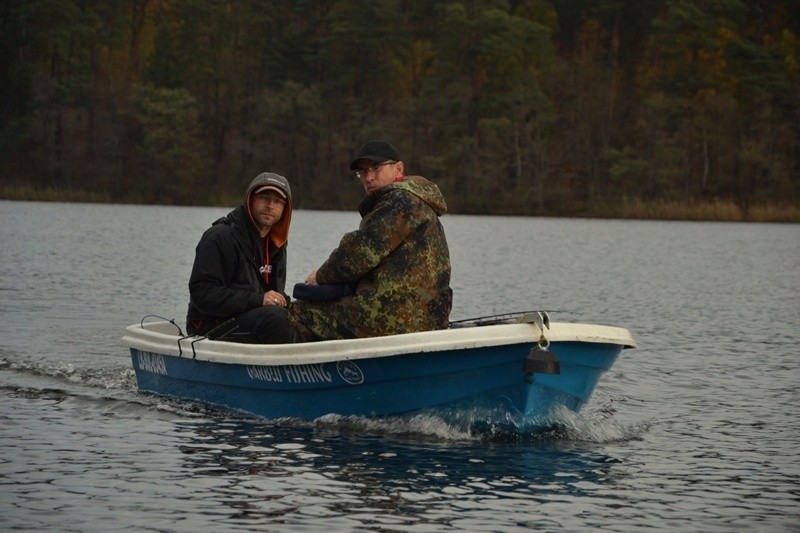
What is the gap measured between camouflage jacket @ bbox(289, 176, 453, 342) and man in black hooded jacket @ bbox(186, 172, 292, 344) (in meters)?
0.88

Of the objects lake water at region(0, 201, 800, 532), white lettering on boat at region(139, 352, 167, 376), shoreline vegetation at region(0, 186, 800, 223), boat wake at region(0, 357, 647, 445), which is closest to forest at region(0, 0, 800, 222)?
shoreline vegetation at region(0, 186, 800, 223)

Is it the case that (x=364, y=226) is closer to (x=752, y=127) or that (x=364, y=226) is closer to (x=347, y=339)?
(x=347, y=339)

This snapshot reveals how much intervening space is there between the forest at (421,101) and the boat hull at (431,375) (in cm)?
6286

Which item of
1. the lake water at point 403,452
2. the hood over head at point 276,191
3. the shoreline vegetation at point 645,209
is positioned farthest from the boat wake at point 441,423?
the shoreline vegetation at point 645,209

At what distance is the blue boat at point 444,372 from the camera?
31.2 ft

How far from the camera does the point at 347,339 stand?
10.1 metres

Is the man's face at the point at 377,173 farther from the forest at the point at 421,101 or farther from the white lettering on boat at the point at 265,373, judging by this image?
the forest at the point at 421,101

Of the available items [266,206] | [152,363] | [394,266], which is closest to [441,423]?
[394,266]

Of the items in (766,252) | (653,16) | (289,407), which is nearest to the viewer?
(289,407)

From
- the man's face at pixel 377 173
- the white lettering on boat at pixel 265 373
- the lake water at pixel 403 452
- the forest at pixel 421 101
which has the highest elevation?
the forest at pixel 421 101

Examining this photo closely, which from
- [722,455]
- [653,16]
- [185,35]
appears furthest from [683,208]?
[722,455]

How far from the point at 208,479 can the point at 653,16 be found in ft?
266

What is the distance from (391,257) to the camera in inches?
394

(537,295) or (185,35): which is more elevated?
(185,35)
